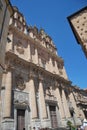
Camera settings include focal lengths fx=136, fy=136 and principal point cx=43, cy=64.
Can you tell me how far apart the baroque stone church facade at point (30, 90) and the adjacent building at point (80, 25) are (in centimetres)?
713

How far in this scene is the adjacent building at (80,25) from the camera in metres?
5.89

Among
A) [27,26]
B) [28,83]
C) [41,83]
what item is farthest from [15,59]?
Result: [27,26]

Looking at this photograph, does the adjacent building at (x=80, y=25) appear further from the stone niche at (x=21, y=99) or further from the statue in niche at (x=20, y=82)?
the statue in niche at (x=20, y=82)

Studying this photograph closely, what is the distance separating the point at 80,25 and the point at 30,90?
12.1 metres

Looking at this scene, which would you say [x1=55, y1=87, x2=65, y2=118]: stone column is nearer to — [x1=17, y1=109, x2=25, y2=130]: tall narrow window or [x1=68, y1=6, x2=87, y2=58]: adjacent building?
[x1=17, y1=109, x2=25, y2=130]: tall narrow window

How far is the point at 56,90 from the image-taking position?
20.8m

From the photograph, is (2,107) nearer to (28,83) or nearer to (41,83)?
(28,83)

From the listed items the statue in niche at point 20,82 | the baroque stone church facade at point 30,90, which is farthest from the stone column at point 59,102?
the statue in niche at point 20,82

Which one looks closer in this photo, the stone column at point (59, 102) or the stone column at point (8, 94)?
the stone column at point (8, 94)

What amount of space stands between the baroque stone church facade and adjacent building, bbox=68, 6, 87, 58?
713 centimetres

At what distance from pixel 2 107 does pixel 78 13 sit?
425 inches

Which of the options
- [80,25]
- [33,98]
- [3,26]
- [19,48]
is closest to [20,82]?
[33,98]

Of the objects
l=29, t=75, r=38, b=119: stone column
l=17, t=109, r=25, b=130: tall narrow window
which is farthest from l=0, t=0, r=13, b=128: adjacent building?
l=29, t=75, r=38, b=119: stone column

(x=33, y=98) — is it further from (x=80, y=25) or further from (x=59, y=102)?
(x=80, y=25)
